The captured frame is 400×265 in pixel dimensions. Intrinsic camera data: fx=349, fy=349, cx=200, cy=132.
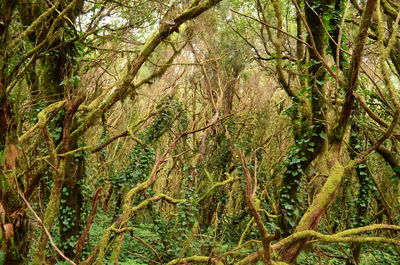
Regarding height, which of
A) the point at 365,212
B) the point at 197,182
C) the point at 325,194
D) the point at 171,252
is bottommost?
the point at 365,212

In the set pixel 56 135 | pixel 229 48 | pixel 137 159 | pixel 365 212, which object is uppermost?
pixel 229 48

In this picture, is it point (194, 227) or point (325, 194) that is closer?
point (325, 194)

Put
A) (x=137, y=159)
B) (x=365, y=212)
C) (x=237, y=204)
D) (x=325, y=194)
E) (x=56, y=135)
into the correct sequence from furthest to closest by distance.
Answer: (x=237, y=204) < (x=137, y=159) < (x=365, y=212) < (x=56, y=135) < (x=325, y=194)

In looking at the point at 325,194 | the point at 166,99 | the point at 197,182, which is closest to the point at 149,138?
the point at 166,99

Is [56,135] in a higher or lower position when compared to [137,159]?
higher

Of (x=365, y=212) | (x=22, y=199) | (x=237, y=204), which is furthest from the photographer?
(x=237, y=204)

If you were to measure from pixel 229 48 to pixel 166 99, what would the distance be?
2306 mm

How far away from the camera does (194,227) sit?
7.25m

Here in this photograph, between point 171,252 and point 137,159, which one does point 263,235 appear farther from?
point 137,159

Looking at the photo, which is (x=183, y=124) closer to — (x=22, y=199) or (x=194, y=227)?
(x=194, y=227)

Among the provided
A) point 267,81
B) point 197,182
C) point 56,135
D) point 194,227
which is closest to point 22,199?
point 56,135

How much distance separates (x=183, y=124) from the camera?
35.1 ft

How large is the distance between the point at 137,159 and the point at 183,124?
8.30 feet

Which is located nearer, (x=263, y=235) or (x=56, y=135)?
(x=263, y=235)
